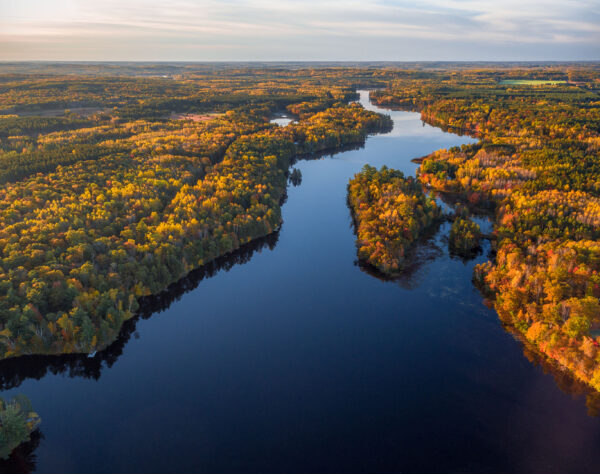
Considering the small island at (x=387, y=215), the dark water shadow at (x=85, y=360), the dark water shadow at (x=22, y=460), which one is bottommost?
the dark water shadow at (x=22, y=460)

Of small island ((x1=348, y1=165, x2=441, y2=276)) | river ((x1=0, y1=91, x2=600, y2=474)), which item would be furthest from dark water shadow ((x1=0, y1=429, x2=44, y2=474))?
small island ((x1=348, y1=165, x2=441, y2=276))

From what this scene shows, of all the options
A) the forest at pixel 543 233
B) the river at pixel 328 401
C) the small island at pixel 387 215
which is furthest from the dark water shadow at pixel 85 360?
the forest at pixel 543 233

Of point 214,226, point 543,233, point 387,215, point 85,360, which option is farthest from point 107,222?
point 543,233

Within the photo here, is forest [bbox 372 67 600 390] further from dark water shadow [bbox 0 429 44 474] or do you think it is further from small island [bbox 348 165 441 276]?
dark water shadow [bbox 0 429 44 474]

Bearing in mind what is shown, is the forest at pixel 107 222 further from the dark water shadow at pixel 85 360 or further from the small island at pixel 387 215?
the small island at pixel 387 215

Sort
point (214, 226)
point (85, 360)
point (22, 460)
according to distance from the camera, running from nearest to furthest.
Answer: point (22, 460)
point (85, 360)
point (214, 226)

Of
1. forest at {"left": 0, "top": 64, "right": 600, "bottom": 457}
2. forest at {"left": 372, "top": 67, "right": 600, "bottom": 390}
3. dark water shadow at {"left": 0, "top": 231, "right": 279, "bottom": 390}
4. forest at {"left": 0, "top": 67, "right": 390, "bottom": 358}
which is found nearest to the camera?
forest at {"left": 372, "top": 67, "right": 600, "bottom": 390}

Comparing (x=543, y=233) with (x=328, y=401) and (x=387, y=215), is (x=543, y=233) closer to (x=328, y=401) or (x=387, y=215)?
(x=387, y=215)

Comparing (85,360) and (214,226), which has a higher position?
(214,226)
